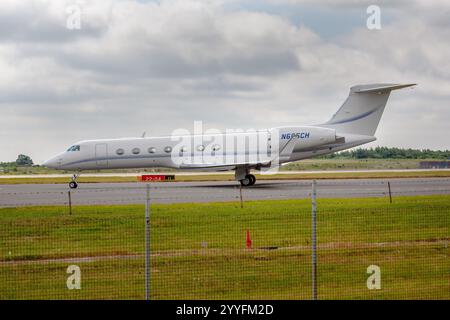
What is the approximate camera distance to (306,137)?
39312mm

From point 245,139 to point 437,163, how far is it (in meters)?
50.1

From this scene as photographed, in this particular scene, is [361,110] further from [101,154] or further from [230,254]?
[230,254]

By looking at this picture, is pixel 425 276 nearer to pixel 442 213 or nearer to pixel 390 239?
pixel 390 239

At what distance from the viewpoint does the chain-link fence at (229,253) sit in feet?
40.6

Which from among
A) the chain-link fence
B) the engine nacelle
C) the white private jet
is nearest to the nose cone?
the white private jet

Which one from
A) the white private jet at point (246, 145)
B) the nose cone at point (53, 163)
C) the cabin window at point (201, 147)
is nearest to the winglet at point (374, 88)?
the white private jet at point (246, 145)

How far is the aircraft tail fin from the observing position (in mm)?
40844

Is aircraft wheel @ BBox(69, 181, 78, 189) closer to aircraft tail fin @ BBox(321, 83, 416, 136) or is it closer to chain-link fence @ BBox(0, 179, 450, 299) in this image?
aircraft tail fin @ BBox(321, 83, 416, 136)

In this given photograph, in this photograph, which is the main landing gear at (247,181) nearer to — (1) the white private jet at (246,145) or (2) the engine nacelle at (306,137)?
(1) the white private jet at (246,145)

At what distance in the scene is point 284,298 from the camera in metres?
11.7

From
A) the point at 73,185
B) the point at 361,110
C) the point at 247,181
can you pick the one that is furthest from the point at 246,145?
the point at 73,185

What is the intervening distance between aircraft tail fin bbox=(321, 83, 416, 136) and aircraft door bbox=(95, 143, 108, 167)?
13267 millimetres

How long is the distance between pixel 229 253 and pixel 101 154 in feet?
90.7
